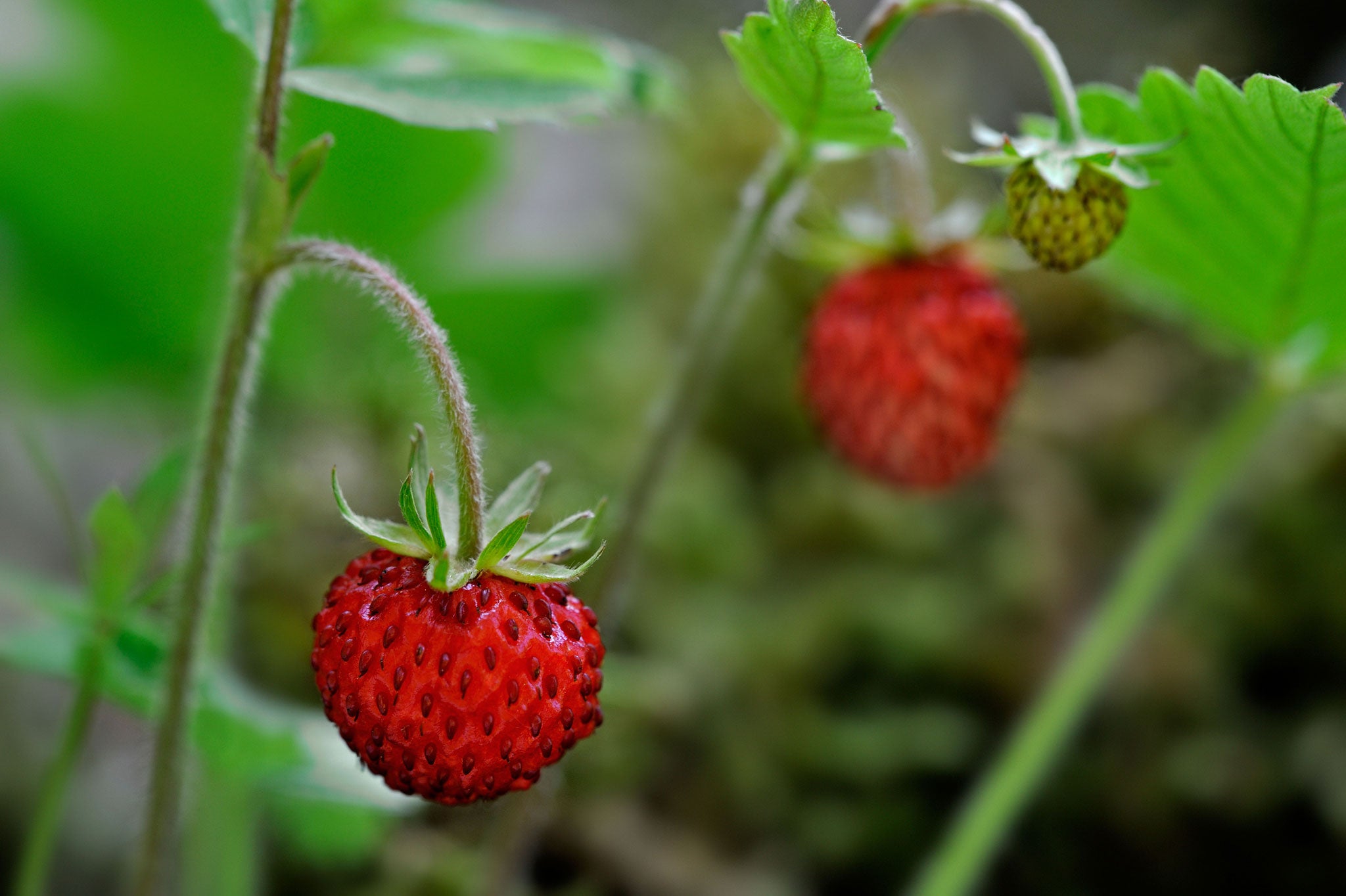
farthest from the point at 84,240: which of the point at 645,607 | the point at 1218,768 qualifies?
the point at 1218,768

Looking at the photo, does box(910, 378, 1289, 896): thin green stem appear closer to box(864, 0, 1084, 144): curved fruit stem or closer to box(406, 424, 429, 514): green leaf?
box(864, 0, 1084, 144): curved fruit stem

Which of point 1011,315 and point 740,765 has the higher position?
point 1011,315

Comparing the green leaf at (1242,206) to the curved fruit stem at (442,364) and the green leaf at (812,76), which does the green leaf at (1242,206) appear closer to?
the green leaf at (812,76)

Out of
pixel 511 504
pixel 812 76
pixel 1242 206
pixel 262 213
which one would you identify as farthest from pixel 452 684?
pixel 1242 206

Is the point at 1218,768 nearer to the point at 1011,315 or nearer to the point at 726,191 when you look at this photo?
the point at 1011,315

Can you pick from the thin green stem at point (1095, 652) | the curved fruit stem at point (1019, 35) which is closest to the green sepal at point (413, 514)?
the curved fruit stem at point (1019, 35)

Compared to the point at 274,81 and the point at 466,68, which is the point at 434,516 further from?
the point at 466,68
